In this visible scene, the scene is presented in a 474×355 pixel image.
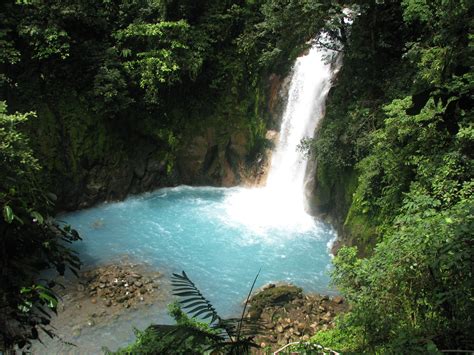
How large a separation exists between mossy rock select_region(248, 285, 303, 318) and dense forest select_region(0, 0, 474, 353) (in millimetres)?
1581

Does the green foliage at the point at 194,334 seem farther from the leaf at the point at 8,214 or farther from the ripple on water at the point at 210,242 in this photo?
the ripple on water at the point at 210,242

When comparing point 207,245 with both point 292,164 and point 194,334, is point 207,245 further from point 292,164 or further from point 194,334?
point 194,334

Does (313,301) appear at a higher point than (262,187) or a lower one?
lower

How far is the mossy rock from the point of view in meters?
6.89

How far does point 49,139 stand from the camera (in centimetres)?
1044

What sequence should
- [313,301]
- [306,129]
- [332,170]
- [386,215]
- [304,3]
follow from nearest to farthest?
[386,215] → [313,301] → [304,3] → [332,170] → [306,129]

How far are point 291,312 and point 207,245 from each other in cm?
344

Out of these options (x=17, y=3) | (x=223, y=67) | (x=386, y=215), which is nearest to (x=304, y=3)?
(x=223, y=67)

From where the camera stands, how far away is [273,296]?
720cm

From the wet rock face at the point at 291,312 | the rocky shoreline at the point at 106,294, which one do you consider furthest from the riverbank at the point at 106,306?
the wet rock face at the point at 291,312

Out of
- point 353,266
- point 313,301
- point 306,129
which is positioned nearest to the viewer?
point 353,266

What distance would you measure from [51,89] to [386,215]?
9.42 meters

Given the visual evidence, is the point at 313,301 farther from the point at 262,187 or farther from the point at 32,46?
the point at 32,46

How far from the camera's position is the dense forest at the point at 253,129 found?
336 cm
